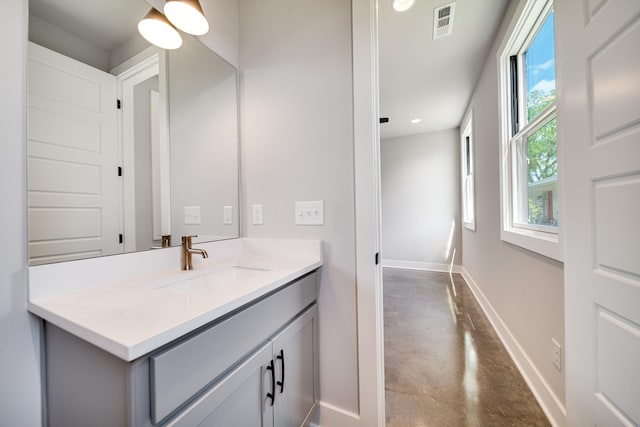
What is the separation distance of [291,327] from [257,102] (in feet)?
4.13

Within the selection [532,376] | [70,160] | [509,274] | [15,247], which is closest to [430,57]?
[509,274]

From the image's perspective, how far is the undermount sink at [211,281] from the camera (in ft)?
3.11

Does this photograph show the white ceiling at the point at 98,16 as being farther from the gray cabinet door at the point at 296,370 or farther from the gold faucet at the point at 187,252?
the gray cabinet door at the point at 296,370

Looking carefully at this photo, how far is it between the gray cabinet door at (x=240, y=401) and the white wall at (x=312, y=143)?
1.46 feet

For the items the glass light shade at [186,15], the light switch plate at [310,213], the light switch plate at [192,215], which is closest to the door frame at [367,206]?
the light switch plate at [310,213]

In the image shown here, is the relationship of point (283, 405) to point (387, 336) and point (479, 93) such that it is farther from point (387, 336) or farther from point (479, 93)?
point (479, 93)

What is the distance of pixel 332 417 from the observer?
1216 mm

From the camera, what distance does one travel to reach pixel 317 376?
1.22m

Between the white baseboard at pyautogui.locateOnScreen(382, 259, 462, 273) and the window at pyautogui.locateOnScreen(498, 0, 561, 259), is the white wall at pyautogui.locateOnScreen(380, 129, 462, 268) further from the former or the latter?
the window at pyautogui.locateOnScreen(498, 0, 561, 259)

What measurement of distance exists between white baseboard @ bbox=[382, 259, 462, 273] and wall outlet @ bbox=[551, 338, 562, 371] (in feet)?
10.9

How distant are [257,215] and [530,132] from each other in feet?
6.73

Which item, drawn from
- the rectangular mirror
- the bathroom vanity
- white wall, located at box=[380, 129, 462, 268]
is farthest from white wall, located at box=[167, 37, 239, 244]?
white wall, located at box=[380, 129, 462, 268]

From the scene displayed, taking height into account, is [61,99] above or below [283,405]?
above

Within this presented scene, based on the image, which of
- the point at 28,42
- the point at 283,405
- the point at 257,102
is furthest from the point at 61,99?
the point at 283,405
